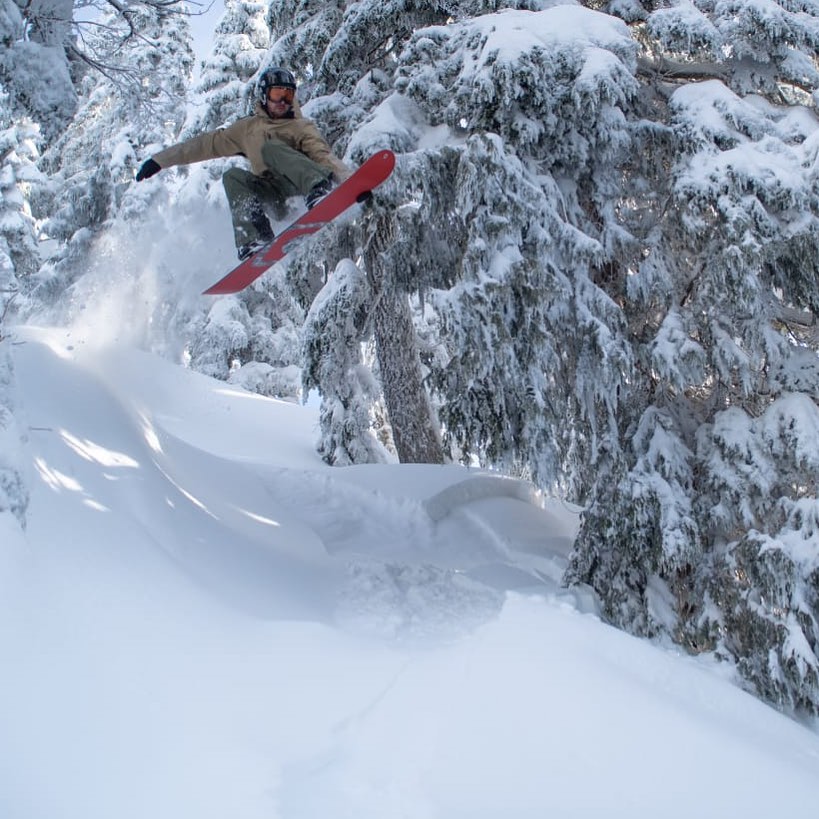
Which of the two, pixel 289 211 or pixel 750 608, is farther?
pixel 289 211

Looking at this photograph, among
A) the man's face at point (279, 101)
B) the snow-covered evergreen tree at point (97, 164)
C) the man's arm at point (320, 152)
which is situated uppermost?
the man's face at point (279, 101)

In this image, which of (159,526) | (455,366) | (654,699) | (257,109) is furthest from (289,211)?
(654,699)

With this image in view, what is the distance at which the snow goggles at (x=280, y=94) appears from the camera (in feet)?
23.9

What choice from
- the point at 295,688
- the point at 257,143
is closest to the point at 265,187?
the point at 257,143

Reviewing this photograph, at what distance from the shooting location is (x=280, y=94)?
7324 millimetres

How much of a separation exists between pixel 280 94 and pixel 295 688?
5481 millimetres

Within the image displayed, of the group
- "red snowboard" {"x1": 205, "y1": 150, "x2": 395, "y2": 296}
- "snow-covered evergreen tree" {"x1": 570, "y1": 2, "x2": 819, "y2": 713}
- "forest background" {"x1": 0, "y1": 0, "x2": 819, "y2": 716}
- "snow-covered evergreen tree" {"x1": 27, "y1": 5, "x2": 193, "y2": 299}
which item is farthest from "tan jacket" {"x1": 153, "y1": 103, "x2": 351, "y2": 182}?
"snow-covered evergreen tree" {"x1": 27, "y1": 5, "x2": 193, "y2": 299}

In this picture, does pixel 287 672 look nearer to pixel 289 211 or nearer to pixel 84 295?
pixel 289 211

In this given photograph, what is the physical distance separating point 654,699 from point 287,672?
1.95 metres

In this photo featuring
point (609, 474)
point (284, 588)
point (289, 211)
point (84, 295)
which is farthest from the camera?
point (84, 295)

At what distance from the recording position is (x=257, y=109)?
24.8ft

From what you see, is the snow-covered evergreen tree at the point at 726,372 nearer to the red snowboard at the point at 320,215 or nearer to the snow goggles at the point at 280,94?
the red snowboard at the point at 320,215

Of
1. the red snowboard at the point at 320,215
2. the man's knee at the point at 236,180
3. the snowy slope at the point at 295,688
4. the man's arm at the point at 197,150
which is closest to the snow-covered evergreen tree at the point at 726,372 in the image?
the snowy slope at the point at 295,688

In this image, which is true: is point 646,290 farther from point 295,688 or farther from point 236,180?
point 295,688
